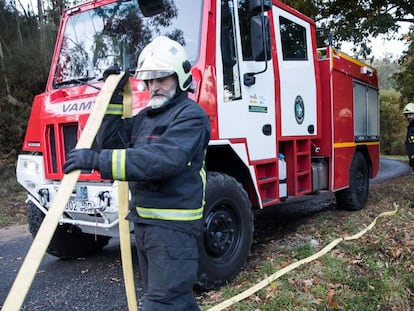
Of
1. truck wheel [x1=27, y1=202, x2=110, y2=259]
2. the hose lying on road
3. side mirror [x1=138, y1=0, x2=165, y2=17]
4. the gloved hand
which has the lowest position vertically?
the hose lying on road

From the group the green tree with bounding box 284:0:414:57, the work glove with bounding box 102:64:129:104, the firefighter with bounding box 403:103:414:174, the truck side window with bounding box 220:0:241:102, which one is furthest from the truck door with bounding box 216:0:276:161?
the green tree with bounding box 284:0:414:57

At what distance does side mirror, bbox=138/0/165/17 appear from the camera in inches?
157

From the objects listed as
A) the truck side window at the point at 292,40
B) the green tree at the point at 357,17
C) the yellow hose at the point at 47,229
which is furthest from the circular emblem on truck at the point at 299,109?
the green tree at the point at 357,17

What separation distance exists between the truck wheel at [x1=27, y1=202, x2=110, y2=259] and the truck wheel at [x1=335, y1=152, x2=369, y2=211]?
370 cm

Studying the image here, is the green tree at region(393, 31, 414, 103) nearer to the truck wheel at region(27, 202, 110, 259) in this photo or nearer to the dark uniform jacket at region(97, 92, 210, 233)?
the truck wheel at region(27, 202, 110, 259)

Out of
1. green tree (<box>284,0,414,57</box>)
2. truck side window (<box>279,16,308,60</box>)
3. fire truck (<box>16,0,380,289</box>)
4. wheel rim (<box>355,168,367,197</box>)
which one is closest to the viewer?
fire truck (<box>16,0,380,289</box>)

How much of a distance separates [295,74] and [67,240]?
3.16 m

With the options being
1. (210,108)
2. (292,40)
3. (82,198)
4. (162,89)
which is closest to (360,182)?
(292,40)

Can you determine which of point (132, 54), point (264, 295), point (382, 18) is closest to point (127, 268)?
point (264, 295)

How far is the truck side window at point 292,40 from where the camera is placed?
4.98 m

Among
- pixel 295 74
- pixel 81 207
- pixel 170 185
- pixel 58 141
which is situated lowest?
pixel 81 207

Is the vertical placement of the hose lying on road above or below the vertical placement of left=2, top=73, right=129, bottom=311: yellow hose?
below

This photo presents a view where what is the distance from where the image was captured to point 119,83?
2.47 meters

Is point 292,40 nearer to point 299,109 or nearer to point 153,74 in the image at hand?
point 299,109
